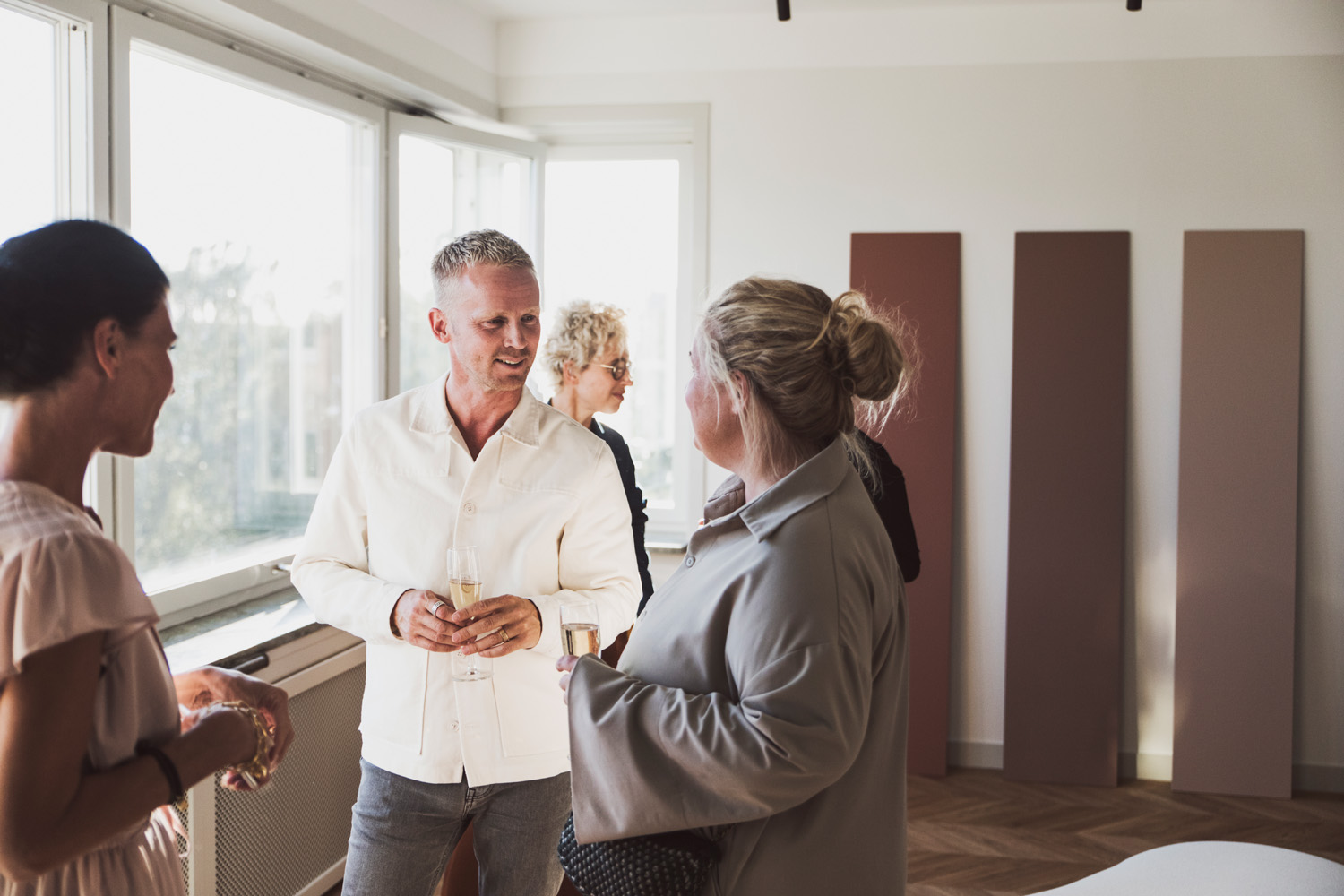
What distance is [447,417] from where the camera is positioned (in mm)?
1937

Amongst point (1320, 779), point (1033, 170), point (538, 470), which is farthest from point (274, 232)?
point (1320, 779)

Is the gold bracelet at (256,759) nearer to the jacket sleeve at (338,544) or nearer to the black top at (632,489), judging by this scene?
the jacket sleeve at (338,544)

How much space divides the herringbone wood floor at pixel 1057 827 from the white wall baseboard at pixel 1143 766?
0.16 feet

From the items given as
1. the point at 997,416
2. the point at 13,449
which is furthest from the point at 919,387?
the point at 13,449

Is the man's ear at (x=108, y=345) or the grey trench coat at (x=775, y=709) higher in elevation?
the man's ear at (x=108, y=345)

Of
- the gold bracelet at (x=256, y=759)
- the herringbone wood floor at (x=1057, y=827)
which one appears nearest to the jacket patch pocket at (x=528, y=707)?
the gold bracelet at (x=256, y=759)

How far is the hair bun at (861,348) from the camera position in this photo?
1.39m

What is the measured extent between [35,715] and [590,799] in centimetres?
66

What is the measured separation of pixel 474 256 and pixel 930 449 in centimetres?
278

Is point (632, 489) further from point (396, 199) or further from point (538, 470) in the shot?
point (396, 199)

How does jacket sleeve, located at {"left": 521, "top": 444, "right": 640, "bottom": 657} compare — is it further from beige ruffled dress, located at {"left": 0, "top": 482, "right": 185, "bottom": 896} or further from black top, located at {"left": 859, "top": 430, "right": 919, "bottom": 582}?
black top, located at {"left": 859, "top": 430, "right": 919, "bottom": 582}

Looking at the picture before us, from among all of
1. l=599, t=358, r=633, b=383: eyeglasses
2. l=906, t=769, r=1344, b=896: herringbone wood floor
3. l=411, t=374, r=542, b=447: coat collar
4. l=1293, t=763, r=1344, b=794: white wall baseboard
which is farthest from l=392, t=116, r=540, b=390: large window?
l=1293, t=763, r=1344, b=794: white wall baseboard

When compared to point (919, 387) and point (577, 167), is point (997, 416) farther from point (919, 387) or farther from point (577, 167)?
point (577, 167)

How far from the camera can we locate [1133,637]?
422 cm
